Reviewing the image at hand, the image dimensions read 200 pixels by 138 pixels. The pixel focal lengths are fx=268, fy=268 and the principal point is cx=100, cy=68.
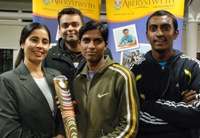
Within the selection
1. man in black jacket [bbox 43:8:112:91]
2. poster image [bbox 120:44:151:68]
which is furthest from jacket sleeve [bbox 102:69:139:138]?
poster image [bbox 120:44:151:68]

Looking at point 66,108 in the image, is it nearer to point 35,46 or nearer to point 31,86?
point 31,86

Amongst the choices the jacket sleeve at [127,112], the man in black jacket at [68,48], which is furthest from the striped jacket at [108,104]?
the man in black jacket at [68,48]

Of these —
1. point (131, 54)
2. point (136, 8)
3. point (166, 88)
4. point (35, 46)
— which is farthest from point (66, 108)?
point (136, 8)

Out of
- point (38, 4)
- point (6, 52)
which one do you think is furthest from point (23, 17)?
point (38, 4)

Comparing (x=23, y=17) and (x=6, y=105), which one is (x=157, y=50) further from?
(x=23, y=17)

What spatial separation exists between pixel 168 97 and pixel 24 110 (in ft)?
2.97

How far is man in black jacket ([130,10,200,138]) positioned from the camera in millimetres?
1629

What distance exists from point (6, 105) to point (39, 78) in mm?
296

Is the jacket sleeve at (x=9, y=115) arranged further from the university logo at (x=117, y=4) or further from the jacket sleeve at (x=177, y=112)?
the university logo at (x=117, y=4)

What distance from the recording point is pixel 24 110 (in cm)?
161

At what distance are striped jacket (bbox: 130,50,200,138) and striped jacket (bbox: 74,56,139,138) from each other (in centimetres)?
22

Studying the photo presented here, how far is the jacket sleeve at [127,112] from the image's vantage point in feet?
4.86

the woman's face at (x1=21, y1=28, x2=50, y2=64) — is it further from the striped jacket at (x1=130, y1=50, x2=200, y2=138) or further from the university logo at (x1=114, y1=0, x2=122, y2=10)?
the university logo at (x1=114, y1=0, x2=122, y2=10)

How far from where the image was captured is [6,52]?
18.3 ft
